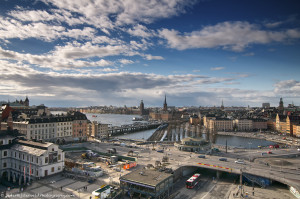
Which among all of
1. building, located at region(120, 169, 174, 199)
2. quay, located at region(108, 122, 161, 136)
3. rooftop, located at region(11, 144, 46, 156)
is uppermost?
rooftop, located at region(11, 144, 46, 156)

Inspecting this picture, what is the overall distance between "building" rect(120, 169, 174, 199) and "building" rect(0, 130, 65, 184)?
15161mm

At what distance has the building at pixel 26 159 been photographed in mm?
39875

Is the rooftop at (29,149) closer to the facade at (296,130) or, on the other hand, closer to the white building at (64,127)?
the white building at (64,127)

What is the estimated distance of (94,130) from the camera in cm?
10831

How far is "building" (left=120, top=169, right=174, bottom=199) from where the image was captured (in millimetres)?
32812

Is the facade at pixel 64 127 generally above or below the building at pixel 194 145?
above

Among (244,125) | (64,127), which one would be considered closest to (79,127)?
(64,127)

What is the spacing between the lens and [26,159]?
4172 cm

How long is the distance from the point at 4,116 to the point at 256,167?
77860mm

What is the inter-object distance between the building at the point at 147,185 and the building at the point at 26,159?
49.7ft

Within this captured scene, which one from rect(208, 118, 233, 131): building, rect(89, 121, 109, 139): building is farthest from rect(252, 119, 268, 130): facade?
rect(89, 121, 109, 139): building

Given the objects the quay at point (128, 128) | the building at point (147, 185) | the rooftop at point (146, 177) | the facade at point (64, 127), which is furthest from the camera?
Result: the quay at point (128, 128)

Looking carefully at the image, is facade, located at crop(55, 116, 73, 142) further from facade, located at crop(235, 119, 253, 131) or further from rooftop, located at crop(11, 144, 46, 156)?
facade, located at crop(235, 119, 253, 131)

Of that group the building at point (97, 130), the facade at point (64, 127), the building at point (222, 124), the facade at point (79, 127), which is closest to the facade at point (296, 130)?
the building at point (222, 124)
